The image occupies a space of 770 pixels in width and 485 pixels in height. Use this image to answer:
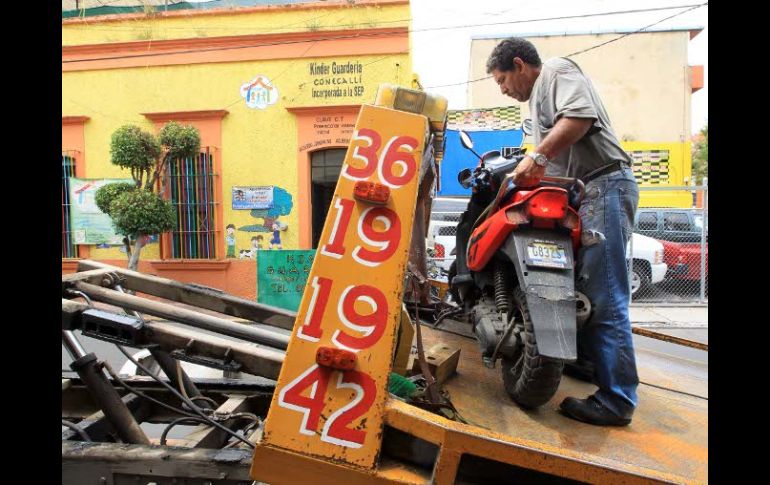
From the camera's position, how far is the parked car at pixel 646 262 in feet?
35.1

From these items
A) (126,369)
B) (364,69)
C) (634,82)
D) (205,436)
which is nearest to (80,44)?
(364,69)

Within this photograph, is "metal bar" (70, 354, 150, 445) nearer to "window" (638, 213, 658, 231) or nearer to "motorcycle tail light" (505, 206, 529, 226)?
"motorcycle tail light" (505, 206, 529, 226)

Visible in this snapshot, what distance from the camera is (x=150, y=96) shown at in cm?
1123

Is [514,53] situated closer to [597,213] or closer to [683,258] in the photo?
[597,213]

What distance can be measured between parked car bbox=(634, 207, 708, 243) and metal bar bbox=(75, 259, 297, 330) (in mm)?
9982

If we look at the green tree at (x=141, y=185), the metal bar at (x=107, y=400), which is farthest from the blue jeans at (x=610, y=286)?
the green tree at (x=141, y=185)

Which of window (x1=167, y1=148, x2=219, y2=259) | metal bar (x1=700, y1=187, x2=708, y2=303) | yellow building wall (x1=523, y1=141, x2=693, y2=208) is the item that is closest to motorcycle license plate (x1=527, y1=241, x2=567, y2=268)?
metal bar (x1=700, y1=187, x2=708, y2=303)

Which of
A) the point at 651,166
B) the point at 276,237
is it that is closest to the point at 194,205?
the point at 276,237

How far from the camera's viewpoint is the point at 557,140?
2.28m

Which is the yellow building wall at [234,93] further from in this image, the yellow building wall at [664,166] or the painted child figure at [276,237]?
the yellow building wall at [664,166]

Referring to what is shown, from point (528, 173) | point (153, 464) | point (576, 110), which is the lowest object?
point (153, 464)

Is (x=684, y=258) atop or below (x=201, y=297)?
below

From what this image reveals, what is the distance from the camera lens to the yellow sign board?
151cm

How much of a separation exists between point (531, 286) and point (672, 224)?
34.4 feet
